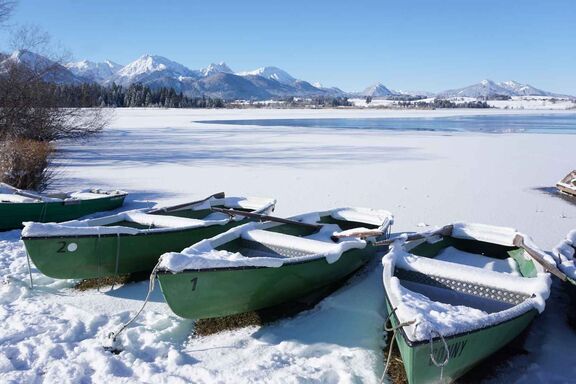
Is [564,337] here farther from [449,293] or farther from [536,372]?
[449,293]

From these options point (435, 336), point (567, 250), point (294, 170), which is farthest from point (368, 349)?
point (294, 170)

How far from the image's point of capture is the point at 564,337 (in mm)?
4918

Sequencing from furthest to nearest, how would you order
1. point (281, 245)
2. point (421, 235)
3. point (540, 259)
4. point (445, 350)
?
point (421, 235)
point (281, 245)
point (540, 259)
point (445, 350)

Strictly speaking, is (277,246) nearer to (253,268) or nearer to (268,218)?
(268,218)

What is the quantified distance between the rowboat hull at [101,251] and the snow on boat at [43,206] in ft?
9.55

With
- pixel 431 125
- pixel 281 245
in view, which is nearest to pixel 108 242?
pixel 281 245

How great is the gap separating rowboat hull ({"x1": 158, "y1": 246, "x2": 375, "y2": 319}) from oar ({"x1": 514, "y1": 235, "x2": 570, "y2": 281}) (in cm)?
231

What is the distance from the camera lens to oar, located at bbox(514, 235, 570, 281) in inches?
194

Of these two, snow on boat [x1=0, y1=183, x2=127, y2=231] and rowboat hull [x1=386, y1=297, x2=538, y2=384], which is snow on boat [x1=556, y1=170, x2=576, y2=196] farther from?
snow on boat [x1=0, y1=183, x2=127, y2=231]

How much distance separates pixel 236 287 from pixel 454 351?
205 cm

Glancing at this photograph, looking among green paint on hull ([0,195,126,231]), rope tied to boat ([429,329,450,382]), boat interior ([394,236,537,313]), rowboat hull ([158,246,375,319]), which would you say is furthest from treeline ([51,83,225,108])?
rope tied to boat ([429,329,450,382])

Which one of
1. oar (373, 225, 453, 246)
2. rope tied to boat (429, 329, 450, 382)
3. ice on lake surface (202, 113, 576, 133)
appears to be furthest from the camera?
ice on lake surface (202, 113, 576, 133)

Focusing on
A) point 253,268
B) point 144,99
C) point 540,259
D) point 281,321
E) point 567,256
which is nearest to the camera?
point 253,268

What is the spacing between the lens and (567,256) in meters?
5.57
